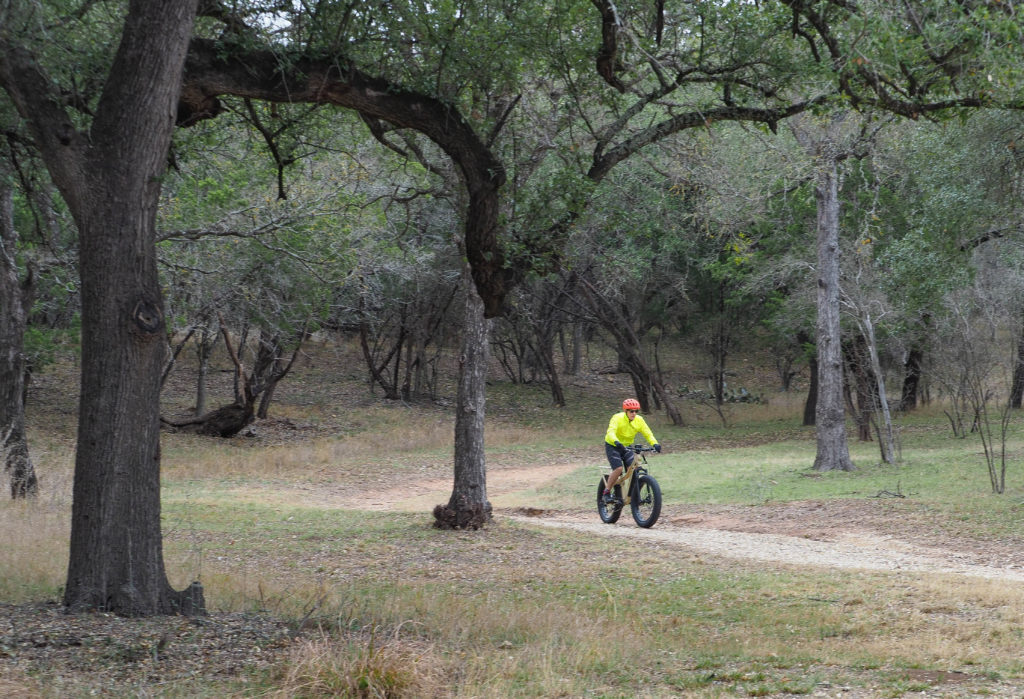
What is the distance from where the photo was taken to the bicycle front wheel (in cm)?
1404

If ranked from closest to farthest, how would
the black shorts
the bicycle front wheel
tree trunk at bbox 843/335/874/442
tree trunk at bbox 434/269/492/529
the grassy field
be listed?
1. the grassy field
2. tree trunk at bbox 434/269/492/529
3. the bicycle front wheel
4. the black shorts
5. tree trunk at bbox 843/335/874/442

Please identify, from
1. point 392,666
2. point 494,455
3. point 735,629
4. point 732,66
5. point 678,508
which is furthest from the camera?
point 494,455

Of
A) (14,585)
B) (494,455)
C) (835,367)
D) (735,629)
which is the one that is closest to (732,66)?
(735,629)

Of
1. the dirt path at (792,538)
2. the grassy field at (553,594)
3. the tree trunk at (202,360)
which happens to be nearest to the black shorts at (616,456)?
the dirt path at (792,538)

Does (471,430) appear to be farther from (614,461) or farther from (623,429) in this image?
(614,461)

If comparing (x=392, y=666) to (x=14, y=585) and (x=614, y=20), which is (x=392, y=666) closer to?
(x=14, y=585)

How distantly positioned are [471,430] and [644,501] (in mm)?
3210

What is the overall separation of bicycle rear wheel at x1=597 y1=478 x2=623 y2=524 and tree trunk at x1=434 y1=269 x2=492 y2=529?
8.76 feet

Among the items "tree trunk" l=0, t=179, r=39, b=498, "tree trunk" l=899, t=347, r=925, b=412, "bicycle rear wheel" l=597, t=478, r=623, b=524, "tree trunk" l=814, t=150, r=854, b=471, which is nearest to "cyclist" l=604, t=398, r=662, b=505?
"bicycle rear wheel" l=597, t=478, r=623, b=524

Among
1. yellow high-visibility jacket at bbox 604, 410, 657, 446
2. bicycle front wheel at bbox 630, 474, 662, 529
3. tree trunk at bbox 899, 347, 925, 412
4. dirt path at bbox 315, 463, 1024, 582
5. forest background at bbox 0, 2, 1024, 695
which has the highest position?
forest background at bbox 0, 2, 1024, 695

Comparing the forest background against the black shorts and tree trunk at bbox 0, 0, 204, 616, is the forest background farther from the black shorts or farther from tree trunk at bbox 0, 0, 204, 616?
the black shorts

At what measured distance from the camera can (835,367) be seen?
19.8 metres

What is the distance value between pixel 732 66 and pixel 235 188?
40.8 feet

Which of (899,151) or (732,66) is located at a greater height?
(899,151)
